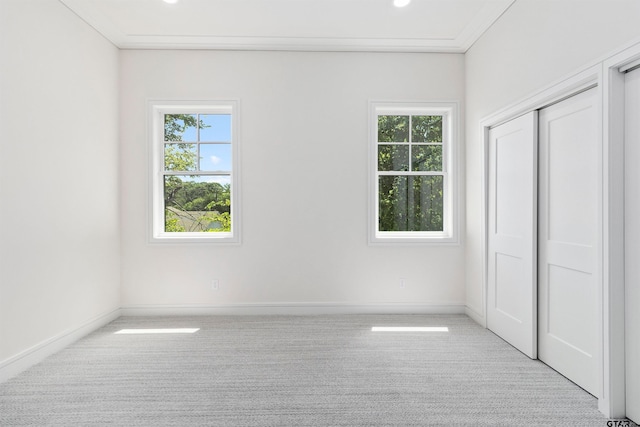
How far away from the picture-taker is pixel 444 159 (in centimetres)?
397

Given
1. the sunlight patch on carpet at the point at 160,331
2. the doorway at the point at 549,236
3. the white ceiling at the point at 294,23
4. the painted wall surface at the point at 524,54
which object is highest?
the white ceiling at the point at 294,23

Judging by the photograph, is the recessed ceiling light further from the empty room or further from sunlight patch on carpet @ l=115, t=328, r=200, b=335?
sunlight patch on carpet @ l=115, t=328, r=200, b=335

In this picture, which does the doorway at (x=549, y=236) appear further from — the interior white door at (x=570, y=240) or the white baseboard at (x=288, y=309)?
the white baseboard at (x=288, y=309)

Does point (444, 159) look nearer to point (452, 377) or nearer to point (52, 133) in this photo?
point (452, 377)

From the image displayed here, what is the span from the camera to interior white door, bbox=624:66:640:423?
71.9 inches

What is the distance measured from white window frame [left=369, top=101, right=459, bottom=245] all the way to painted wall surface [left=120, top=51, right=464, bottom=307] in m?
0.09

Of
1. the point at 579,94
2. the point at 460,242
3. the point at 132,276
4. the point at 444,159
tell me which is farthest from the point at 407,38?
the point at 132,276

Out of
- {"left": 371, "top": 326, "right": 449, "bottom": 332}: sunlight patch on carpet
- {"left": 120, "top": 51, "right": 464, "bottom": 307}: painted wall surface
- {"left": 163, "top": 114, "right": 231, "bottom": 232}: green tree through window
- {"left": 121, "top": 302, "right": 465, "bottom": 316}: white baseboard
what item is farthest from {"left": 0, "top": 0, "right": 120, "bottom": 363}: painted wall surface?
{"left": 371, "top": 326, "right": 449, "bottom": 332}: sunlight patch on carpet

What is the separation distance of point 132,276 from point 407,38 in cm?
399

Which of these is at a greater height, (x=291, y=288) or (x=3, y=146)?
(x=3, y=146)

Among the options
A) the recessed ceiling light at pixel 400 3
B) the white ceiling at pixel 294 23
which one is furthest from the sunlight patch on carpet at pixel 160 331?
the recessed ceiling light at pixel 400 3

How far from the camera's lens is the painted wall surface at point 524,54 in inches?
77.0

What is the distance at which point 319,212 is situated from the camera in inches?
151

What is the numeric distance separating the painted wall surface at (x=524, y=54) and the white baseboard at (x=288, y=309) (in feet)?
1.59
